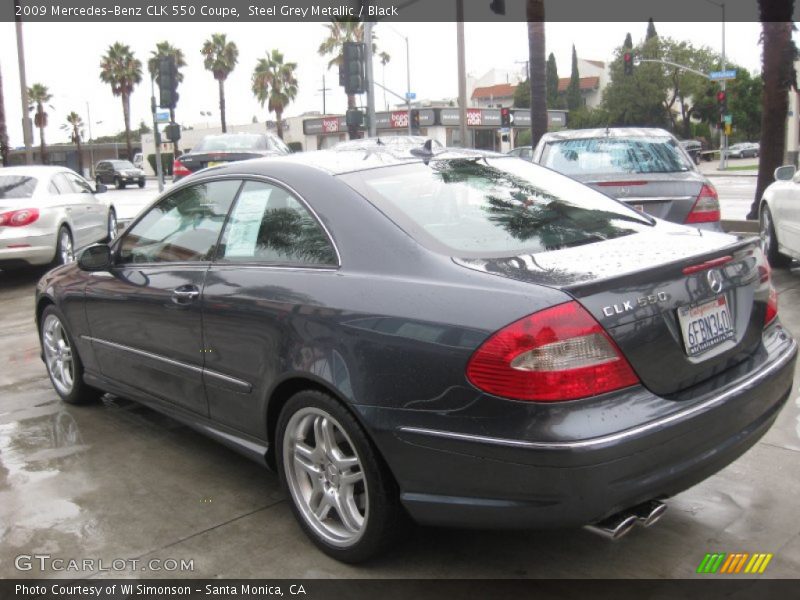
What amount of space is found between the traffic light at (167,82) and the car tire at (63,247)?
20.5 feet

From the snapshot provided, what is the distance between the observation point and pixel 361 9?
17.5 m

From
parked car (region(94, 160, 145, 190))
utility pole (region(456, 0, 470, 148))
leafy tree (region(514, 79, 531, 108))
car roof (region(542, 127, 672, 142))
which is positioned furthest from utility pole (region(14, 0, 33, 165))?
leafy tree (region(514, 79, 531, 108))

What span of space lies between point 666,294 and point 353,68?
14149mm

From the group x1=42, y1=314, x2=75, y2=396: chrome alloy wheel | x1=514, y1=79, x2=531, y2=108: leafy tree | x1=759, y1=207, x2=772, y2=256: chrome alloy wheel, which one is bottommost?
x1=42, y1=314, x2=75, y2=396: chrome alloy wheel

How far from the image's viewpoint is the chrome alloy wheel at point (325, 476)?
10.2ft

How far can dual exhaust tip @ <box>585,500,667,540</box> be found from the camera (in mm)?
2686

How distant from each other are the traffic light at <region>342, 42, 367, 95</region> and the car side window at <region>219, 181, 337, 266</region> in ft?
42.0

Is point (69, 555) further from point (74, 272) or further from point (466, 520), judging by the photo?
point (74, 272)

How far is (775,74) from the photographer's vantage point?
42.2 ft

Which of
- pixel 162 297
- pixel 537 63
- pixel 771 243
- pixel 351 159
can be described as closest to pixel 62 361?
pixel 162 297

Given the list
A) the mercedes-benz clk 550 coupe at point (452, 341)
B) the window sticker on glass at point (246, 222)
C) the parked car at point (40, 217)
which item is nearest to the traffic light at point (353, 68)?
the parked car at point (40, 217)

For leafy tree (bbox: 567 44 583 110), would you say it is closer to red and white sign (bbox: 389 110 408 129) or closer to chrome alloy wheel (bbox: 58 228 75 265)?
red and white sign (bbox: 389 110 408 129)

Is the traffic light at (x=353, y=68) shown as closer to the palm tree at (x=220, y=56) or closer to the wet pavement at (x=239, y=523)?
the wet pavement at (x=239, y=523)

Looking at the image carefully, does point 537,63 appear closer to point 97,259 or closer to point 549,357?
point 97,259
